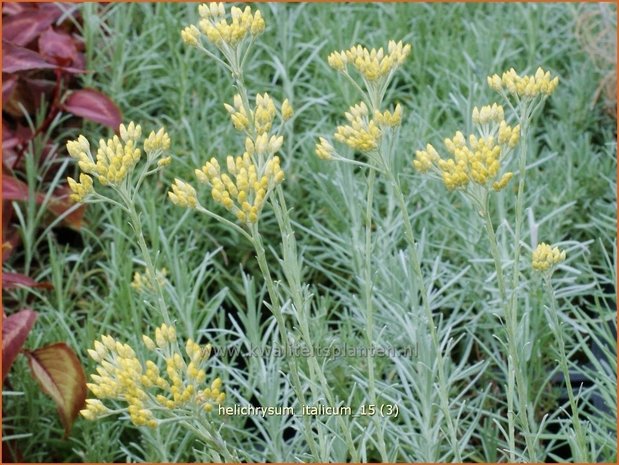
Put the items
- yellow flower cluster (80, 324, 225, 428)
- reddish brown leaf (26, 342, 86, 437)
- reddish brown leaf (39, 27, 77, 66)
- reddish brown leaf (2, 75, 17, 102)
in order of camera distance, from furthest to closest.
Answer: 1. reddish brown leaf (39, 27, 77, 66)
2. reddish brown leaf (2, 75, 17, 102)
3. reddish brown leaf (26, 342, 86, 437)
4. yellow flower cluster (80, 324, 225, 428)

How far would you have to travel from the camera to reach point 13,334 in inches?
82.7

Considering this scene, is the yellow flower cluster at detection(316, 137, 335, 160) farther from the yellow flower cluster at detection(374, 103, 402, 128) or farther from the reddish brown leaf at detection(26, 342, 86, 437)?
the reddish brown leaf at detection(26, 342, 86, 437)

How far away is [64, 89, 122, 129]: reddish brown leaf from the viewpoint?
273 centimetres

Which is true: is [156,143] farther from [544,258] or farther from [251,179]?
[544,258]

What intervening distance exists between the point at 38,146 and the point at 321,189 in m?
0.94

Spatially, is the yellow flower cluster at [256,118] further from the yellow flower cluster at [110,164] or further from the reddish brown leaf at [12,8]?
the reddish brown leaf at [12,8]

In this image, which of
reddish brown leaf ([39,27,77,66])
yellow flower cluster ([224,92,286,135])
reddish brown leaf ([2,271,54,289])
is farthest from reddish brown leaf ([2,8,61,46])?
yellow flower cluster ([224,92,286,135])

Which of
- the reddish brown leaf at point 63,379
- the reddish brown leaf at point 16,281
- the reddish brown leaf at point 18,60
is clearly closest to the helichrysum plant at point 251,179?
the reddish brown leaf at point 63,379

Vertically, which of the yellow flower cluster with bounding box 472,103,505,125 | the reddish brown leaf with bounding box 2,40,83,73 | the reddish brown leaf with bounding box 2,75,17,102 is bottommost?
the reddish brown leaf with bounding box 2,75,17,102

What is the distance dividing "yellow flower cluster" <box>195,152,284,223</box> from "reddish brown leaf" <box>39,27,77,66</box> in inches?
68.1

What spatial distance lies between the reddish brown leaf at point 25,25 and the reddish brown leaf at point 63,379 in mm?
1252

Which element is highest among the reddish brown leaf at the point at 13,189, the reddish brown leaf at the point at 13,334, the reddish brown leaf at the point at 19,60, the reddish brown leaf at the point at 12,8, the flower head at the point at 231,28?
the flower head at the point at 231,28

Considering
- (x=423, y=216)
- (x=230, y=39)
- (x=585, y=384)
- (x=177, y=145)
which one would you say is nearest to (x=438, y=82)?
(x=423, y=216)

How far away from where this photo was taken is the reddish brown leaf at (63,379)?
2080 mm
